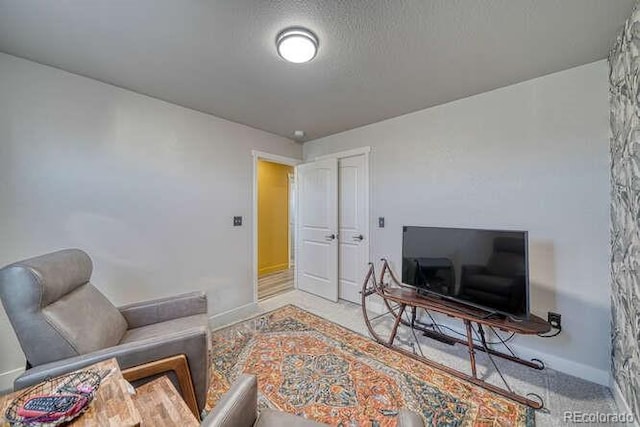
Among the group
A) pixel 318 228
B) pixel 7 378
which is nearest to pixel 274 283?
pixel 318 228

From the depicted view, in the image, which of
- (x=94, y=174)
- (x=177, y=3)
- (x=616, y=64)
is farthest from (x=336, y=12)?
(x=94, y=174)

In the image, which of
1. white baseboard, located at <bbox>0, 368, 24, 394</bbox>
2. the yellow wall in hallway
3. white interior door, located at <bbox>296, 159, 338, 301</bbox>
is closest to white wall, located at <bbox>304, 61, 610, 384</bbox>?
white interior door, located at <bbox>296, 159, 338, 301</bbox>

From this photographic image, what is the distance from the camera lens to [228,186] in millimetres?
3041

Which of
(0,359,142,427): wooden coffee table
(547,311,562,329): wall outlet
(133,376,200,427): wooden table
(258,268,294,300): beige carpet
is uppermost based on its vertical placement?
(0,359,142,427): wooden coffee table

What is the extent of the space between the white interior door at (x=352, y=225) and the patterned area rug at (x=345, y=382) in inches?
36.5

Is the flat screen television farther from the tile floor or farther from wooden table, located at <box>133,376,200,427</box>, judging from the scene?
wooden table, located at <box>133,376,200,427</box>

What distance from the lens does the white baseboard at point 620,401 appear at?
1.40m

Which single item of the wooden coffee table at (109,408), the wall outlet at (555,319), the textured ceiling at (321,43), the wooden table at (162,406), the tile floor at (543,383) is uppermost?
the textured ceiling at (321,43)

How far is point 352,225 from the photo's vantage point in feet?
11.3

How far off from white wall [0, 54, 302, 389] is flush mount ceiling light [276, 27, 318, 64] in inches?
61.4

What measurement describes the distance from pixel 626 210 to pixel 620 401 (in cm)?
120

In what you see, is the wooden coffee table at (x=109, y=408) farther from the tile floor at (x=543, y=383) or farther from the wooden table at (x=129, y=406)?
the tile floor at (x=543, y=383)

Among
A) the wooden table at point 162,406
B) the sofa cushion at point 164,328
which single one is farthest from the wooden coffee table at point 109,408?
the sofa cushion at point 164,328

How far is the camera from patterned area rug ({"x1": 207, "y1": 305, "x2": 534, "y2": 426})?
1.58 meters
